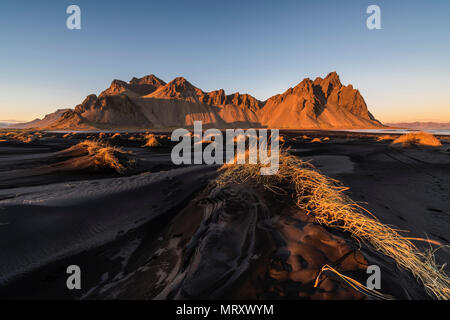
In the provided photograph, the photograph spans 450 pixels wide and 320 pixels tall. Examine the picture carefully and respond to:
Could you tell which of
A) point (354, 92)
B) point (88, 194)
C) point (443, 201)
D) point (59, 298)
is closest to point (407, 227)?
point (443, 201)

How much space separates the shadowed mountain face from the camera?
248 feet

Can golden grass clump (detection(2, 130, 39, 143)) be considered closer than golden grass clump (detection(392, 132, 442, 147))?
No

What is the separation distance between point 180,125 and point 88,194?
8974 centimetres

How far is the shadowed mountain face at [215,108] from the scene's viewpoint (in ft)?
248

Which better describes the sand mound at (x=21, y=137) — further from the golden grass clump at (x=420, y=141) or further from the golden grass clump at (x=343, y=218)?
the golden grass clump at (x=420, y=141)

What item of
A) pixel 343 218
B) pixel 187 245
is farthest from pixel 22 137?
pixel 343 218

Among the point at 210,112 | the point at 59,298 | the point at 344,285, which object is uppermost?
the point at 210,112

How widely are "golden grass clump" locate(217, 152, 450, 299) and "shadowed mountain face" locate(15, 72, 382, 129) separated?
79.1 m

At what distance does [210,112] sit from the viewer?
108 metres

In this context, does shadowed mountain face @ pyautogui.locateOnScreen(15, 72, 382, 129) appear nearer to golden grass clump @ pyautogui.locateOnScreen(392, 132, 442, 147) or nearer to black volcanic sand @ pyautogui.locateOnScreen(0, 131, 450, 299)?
black volcanic sand @ pyautogui.locateOnScreen(0, 131, 450, 299)

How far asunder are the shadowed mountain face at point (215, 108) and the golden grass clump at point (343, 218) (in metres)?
79.1

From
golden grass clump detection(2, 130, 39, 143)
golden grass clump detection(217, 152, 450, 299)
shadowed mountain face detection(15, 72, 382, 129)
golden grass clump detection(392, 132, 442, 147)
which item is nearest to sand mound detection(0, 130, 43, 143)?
golden grass clump detection(2, 130, 39, 143)

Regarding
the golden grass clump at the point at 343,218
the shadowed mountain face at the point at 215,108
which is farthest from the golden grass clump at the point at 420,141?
the shadowed mountain face at the point at 215,108
